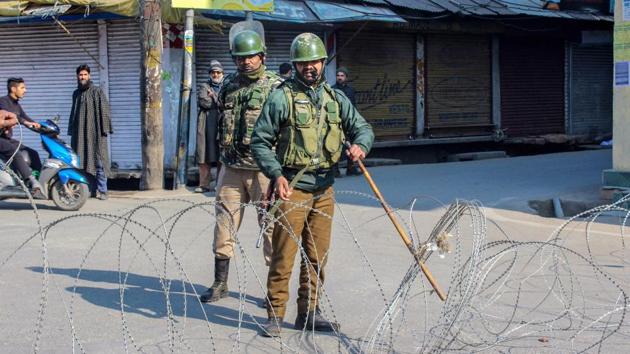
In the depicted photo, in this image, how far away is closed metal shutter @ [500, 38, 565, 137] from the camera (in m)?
20.8

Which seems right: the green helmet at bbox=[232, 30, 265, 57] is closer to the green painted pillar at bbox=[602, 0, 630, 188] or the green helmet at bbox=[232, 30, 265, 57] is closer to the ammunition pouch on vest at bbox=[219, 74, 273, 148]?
the ammunition pouch on vest at bbox=[219, 74, 273, 148]

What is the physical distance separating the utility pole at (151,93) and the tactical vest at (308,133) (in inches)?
303

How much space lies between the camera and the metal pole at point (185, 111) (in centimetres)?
1323

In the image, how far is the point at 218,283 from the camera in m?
6.73

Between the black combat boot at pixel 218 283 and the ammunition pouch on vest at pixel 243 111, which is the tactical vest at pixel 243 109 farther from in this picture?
the black combat boot at pixel 218 283

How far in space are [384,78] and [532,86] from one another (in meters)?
4.69

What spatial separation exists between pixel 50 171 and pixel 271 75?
5.64 metres

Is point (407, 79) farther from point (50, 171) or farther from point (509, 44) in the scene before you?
point (50, 171)

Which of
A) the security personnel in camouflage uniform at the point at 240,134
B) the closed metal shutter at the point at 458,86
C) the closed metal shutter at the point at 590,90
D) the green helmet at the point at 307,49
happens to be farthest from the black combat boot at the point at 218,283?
the closed metal shutter at the point at 590,90

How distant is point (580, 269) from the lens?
26.1 ft

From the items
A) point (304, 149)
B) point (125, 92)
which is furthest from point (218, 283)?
point (125, 92)

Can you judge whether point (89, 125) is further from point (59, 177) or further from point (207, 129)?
point (207, 129)

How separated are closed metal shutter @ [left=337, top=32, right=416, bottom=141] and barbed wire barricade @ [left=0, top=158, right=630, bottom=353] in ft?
27.8

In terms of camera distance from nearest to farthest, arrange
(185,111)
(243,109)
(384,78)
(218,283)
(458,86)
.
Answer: (243,109), (218,283), (185,111), (384,78), (458,86)
